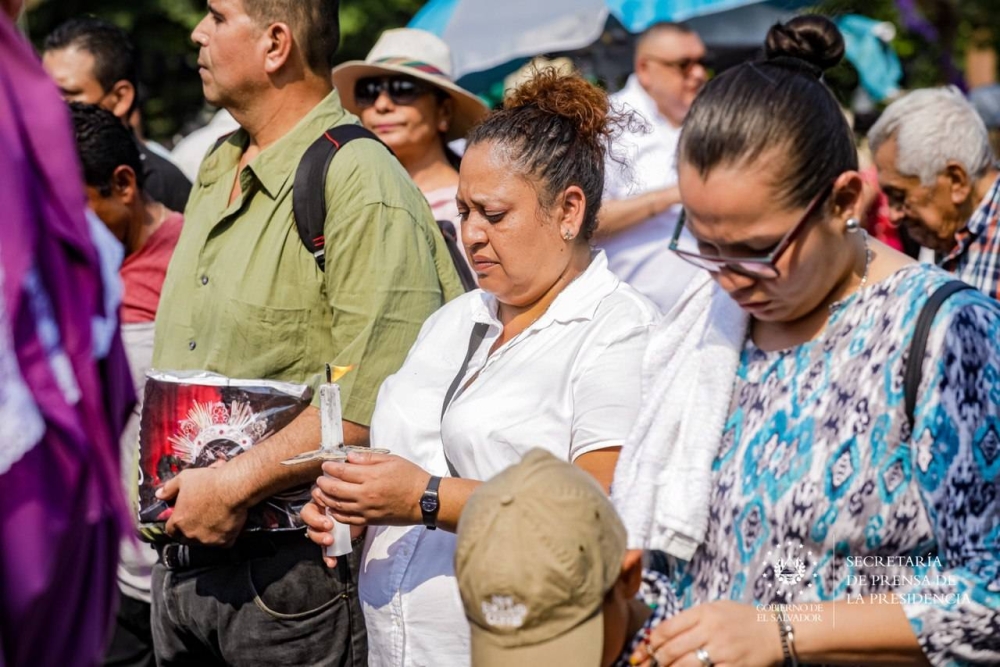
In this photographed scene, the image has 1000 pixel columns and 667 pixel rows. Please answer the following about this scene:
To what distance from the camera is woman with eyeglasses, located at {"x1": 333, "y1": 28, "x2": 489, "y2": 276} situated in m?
5.11

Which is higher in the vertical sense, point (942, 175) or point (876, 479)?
point (876, 479)

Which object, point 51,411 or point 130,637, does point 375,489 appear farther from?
point 130,637

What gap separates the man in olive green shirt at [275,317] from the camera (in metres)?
3.37

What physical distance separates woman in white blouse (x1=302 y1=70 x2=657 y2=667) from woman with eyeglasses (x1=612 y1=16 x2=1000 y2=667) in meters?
0.41

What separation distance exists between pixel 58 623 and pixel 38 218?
2.16ft

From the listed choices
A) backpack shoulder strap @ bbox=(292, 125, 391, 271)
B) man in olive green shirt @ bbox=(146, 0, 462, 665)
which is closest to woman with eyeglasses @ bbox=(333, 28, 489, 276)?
man in olive green shirt @ bbox=(146, 0, 462, 665)

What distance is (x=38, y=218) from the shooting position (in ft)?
6.48

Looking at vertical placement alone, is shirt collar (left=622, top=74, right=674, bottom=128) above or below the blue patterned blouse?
below

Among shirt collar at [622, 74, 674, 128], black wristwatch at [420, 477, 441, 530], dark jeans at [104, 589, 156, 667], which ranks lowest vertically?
dark jeans at [104, 589, 156, 667]

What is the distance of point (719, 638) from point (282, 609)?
1710 mm

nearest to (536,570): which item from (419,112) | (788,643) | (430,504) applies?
(788,643)

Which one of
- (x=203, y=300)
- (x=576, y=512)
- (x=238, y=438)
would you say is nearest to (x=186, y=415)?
(x=238, y=438)

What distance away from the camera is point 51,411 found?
6.39 feet

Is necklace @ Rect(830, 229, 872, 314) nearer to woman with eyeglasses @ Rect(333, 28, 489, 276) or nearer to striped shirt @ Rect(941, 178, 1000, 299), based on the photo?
striped shirt @ Rect(941, 178, 1000, 299)
